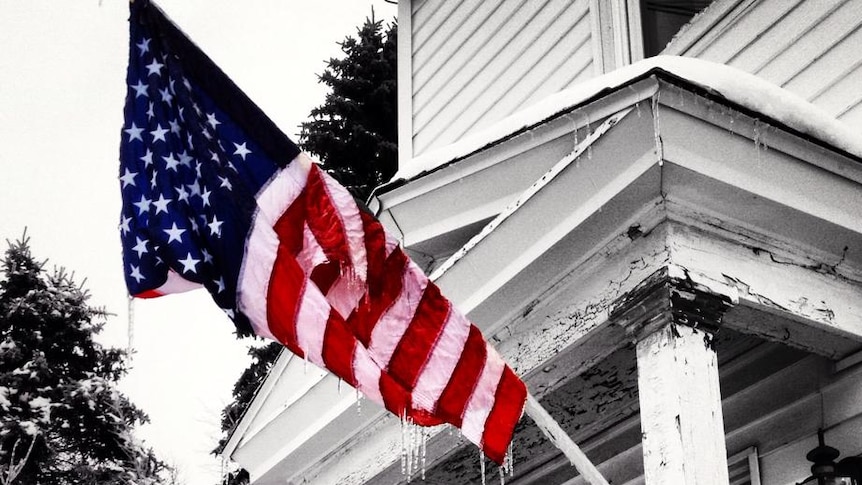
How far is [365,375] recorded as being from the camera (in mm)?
4141

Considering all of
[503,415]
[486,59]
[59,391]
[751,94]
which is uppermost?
[59,391]

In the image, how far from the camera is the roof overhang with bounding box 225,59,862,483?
13.1 ft

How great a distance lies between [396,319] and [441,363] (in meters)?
0.23

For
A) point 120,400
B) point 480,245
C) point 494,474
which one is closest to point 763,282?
point 480,245

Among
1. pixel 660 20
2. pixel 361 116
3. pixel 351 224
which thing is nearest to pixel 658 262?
pixel 351 224

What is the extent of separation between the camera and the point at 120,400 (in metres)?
15.0

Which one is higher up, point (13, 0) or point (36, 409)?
point (13, 0)

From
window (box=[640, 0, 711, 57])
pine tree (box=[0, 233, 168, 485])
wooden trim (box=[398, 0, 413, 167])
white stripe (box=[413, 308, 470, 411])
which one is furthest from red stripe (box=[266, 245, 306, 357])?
pine tree (box=[0, 233, 168, 485])

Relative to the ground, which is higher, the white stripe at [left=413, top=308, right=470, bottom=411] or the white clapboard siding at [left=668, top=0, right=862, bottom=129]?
the white clapboard siding at [left=668, top=0, right=862, bottom=129]

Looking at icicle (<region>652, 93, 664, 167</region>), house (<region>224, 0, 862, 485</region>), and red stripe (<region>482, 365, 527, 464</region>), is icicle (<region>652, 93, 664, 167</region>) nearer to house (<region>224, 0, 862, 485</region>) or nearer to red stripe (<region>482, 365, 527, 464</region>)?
house (<region>224, 0, 862, 485</region>)

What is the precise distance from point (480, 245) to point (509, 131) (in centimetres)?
76

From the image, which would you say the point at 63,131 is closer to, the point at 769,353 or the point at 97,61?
the point at 97,61

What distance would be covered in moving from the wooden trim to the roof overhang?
119 inches

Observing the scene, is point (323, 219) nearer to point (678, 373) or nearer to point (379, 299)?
point (379, 299)
